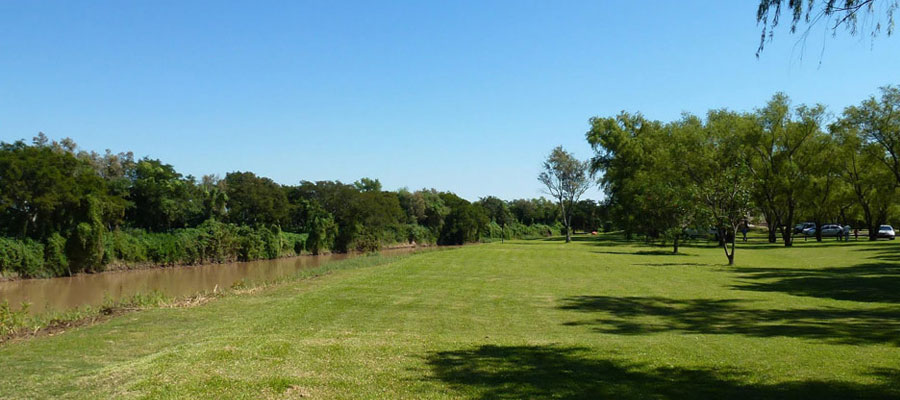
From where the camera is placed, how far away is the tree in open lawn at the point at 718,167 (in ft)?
97.0

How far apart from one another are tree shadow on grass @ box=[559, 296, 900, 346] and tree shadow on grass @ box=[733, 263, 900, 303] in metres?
3.25

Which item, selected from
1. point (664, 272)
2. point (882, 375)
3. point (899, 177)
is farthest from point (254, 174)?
point (882, 375)

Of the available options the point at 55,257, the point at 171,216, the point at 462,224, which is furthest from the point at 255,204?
the point at 462,224

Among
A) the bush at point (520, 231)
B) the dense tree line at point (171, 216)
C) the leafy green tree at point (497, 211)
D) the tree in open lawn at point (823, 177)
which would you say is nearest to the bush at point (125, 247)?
the dense tree line at point (171, 216)

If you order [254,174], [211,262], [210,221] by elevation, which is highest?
[254,174]

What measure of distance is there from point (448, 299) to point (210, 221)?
48.0 meters

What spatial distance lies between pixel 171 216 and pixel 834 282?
55.9 m

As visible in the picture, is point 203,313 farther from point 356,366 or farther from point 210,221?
point 210,221

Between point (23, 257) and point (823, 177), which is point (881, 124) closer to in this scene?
point (823, 177)

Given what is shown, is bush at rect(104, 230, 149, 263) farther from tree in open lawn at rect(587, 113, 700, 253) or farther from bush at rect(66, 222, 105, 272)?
tree in open lawn at rect(587, 113, 700, 253)

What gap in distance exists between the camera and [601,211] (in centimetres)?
7719

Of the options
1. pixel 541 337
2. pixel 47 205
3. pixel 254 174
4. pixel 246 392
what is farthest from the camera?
pixel 254 174

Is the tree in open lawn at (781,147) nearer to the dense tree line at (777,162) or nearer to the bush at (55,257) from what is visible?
the dense tree line at (777,162)

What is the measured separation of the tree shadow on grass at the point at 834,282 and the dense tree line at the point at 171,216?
43.9 metres
